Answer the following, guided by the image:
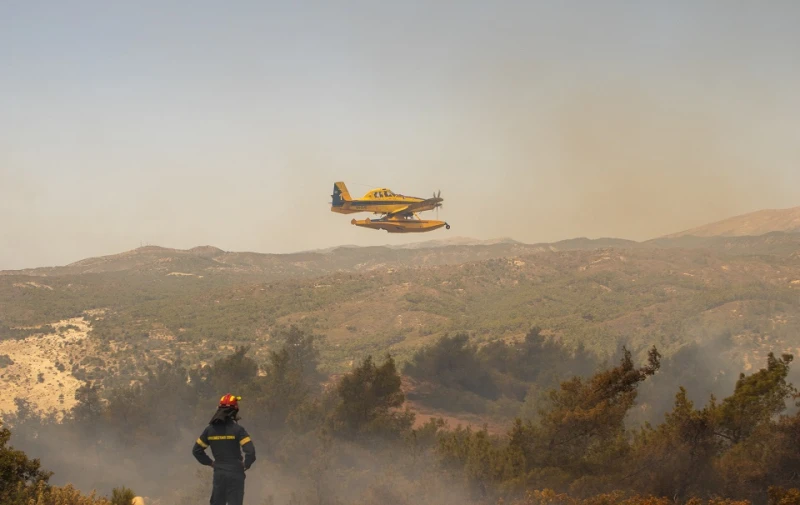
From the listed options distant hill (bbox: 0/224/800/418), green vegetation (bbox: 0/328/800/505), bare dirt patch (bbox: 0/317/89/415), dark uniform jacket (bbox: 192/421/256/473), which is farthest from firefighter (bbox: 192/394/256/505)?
distant hill (bbox: 0/224/800/418)

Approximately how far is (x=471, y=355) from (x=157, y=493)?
91.4 ft

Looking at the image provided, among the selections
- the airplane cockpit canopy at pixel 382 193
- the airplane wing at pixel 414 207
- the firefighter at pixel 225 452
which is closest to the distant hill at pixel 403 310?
the airplane cockpit canopy at pixel 382 193

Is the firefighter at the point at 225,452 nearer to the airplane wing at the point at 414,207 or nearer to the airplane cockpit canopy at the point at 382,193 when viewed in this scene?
the airplane wing at the point at 414,207

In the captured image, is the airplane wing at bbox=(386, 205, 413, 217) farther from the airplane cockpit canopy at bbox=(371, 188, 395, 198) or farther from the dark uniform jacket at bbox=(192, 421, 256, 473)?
the dark uniform jacket at bbox=(192, 421, 256, 473)

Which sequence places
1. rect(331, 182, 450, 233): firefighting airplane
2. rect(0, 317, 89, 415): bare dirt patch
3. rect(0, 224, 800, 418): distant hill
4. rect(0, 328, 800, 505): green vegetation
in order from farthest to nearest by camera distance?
1. rect(0, 224, 800, 418): distant hill
2. rect(0, 317, 89, 415): bare dirt patch
3. rect(331, 182, 450, 233): firefighting airplane
4. rect(0, 328, 800, 505): green vegetation

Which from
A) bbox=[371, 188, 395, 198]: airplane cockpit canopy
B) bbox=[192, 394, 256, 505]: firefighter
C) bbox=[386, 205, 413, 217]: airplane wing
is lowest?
bbox=[192, 394, 256, 505]: firefighter

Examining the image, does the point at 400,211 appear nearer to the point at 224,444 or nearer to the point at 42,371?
the point at 224,444

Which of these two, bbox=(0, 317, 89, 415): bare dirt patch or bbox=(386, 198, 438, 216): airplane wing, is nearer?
bbox=(386, 198, 438, 216): airplane wing

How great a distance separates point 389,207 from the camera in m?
45.4

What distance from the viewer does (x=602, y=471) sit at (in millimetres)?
18625

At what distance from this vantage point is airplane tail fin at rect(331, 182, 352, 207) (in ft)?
151

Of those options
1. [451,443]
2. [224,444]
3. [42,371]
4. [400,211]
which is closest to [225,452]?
[224,444]

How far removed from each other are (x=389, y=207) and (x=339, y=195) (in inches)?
151

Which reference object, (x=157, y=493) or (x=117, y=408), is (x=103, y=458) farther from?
(x=157, y=493)
